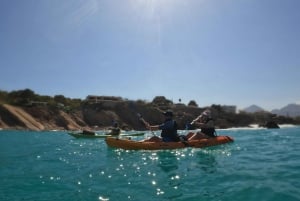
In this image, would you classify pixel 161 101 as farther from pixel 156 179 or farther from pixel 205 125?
pixel 156 179

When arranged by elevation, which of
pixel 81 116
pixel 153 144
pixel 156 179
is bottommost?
pixel 156 179

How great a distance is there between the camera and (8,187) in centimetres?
1061

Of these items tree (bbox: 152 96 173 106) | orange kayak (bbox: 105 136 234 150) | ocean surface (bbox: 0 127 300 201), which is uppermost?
tree (bbox: 152 96 173 106)

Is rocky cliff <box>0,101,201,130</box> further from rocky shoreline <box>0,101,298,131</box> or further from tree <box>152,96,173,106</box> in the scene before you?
tree <box>152,96,173,106</box>

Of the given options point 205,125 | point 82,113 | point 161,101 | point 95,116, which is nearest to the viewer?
point 205,125

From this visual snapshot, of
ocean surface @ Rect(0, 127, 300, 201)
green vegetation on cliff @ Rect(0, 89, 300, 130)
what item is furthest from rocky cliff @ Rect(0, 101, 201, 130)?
ocean surface @ Rect(0, 127, 300, 201)

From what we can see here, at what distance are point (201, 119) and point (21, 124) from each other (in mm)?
50299

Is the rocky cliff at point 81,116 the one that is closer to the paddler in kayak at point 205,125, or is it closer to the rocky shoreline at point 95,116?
the rocky shoreline at point 95,116

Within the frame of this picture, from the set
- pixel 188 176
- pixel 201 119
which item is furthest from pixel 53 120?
pixel 188 176

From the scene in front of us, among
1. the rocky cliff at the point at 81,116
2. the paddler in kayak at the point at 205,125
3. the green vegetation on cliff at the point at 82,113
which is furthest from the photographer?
the green vegetation on cliff at the point at 82,113

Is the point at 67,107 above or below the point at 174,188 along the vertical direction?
above

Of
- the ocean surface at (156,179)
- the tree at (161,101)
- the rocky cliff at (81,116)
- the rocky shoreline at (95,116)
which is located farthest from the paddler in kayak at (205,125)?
the tree at (161,101)

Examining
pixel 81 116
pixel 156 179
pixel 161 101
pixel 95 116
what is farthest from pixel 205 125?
pixel 161 101

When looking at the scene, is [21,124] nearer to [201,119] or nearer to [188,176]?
[201,119]
